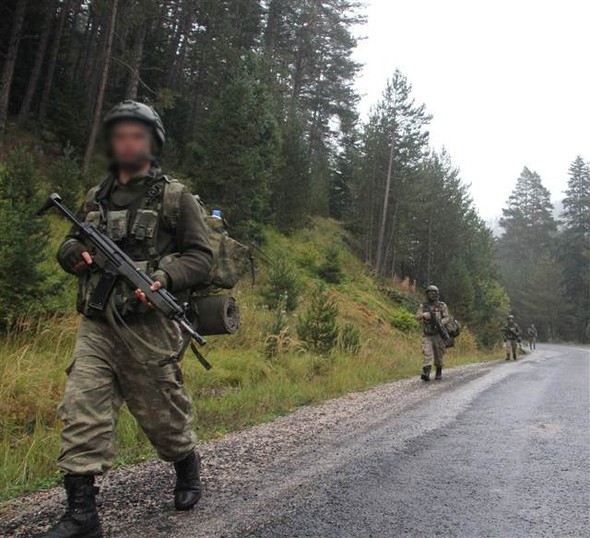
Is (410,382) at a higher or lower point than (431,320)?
lower

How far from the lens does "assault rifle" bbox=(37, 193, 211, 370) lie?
2971mm

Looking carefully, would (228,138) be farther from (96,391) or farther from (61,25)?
(96,391)

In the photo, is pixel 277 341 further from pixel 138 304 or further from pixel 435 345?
pixel 138 304

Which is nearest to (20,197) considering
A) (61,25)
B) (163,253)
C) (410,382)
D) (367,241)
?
(163,253)

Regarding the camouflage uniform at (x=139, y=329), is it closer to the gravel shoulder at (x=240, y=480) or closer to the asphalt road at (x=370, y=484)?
the gravel shoulder at (x=240, y=480)

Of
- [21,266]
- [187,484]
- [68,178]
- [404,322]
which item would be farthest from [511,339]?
[187,484]

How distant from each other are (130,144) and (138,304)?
96 centimetres

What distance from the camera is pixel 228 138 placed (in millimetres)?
18062

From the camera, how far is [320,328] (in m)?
11.6

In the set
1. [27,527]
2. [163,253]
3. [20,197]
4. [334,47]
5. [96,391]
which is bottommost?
[27,527]

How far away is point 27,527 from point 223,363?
19.0 ft

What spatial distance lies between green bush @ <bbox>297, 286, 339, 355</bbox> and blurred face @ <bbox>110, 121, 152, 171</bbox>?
28.1 feet

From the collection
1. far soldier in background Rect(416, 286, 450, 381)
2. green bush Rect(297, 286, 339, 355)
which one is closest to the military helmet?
green bush Rect(297, 286, 339, 355)

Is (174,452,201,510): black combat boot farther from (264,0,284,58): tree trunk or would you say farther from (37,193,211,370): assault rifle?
(264,0,284,58): tree trunk
